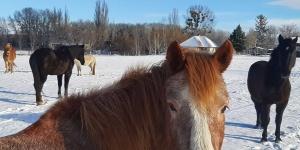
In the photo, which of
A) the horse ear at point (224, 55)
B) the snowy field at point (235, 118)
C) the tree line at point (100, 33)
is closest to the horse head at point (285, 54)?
the snowy field at point (235, 118)

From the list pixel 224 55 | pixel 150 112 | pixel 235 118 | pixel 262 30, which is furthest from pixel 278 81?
pixel 262 30

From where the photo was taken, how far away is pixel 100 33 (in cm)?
6800

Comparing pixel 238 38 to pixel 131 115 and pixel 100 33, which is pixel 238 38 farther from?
pixel 131 115

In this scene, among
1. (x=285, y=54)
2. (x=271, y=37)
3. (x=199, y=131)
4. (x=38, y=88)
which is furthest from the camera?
(x=271, y=37)

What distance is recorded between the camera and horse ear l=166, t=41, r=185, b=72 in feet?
6.58

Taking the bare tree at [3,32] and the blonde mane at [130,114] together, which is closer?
the blonde mane at [130,114]

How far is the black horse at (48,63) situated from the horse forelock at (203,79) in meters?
8.67

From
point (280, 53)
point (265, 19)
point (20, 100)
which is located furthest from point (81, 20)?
point (280, 53)

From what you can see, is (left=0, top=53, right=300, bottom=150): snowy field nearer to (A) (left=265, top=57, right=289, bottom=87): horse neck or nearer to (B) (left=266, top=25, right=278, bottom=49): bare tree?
(A) (left=265, top=57, right=289, bottom=87): horse neck

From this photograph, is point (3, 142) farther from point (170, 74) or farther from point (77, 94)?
point (170, 74)

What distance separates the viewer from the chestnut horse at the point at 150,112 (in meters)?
1.88

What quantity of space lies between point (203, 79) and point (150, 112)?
1.58 ft

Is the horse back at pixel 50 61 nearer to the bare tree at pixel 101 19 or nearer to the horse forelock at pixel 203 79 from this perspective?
the horse forelock at pixel 203 79

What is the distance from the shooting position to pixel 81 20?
84.7 m
